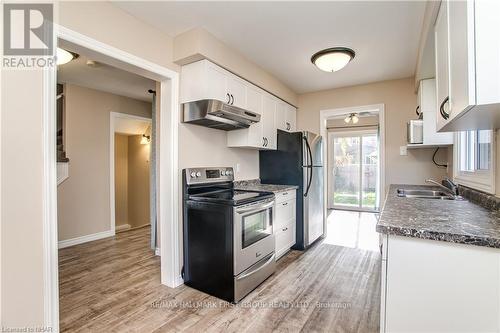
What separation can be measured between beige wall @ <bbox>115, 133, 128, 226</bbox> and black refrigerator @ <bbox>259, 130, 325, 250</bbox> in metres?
3.41

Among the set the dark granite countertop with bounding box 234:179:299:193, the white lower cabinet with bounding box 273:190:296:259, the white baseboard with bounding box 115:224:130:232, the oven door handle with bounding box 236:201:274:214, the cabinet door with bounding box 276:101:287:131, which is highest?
the cabinet door with bounding box 276:101:287:131

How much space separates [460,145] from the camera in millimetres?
2441

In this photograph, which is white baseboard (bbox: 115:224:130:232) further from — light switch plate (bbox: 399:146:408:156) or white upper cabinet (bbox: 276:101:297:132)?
light switch plate (bbox: 399:146:408:156)

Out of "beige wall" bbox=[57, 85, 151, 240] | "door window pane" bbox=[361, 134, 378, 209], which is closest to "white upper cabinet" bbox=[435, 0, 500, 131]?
"beige wall" bbox=[57, 85, 151, 240]

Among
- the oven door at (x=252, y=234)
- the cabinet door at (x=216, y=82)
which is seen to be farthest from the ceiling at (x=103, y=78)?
the oven door at (x=252, y=234)

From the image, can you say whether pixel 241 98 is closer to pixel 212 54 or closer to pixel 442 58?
pixel 212 54

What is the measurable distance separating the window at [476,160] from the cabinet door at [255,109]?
2087 millimetres

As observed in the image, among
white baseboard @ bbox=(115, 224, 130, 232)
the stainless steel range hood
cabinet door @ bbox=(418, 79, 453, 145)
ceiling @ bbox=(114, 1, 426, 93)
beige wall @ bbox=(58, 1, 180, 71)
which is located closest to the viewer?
beige wall @ bbox=(58, 1, 180, 71)

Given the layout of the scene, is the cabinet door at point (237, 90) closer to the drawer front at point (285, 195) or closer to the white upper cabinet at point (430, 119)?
the drawer front at point (285, 195)

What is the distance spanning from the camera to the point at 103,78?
3445mm

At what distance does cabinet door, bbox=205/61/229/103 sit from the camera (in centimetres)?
244

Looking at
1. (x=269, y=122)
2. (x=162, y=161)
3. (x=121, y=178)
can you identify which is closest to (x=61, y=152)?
(x=121, y=178)

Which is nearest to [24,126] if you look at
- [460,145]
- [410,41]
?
[410,41]

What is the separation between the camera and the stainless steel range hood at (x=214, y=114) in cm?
227
